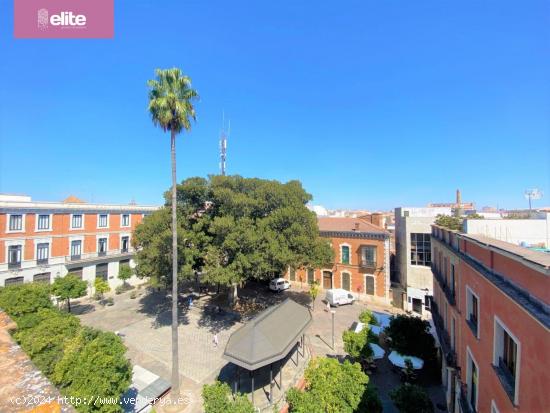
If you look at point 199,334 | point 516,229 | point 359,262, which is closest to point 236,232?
point 199,334

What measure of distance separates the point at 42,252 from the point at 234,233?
22113 millimetres

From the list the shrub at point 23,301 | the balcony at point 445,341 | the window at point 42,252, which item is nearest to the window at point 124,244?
the window at point 42,252

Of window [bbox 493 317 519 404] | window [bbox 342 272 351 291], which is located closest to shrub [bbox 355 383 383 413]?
window [bbox 493 317 519 404]

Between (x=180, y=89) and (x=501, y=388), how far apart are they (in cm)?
1678

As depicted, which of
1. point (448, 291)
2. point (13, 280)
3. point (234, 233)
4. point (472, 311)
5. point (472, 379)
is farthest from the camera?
point (13, 280)

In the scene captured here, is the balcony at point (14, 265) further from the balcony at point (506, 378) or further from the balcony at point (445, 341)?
the balcony at point (445, 341)

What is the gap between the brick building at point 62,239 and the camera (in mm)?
23062

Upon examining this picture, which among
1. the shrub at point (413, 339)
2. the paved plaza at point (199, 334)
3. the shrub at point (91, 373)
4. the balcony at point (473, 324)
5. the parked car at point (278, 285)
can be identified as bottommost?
the paved plaza at point (199, 334)

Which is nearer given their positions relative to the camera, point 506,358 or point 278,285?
point 506,358

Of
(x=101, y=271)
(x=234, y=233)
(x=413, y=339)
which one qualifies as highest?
(x=234, y=233)

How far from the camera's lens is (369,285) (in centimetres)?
2778

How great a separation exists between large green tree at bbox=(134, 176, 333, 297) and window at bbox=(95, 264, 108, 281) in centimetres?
1331

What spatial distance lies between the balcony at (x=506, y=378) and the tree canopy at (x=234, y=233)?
506 inches

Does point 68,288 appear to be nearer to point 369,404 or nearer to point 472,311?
point 369,404
